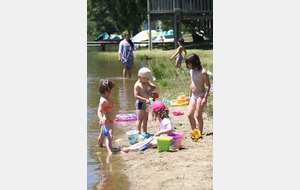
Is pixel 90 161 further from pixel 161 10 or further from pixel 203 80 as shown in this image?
pixel 161 10

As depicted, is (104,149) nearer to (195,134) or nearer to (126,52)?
(195,134)

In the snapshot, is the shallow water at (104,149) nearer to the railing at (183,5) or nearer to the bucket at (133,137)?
the bucket at (133,137)

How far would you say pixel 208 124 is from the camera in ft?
35.6

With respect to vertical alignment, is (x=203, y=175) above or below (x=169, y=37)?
below

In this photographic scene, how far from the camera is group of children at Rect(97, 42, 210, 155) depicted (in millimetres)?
9242

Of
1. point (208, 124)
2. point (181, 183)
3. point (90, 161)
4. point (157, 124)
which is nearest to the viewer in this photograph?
point (181, 183)

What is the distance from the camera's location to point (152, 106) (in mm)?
9289

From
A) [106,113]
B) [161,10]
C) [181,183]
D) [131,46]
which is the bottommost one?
[181,183]

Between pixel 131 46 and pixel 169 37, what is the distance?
4572cm

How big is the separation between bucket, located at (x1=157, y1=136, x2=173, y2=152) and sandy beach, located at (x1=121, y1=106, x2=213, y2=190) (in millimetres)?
92

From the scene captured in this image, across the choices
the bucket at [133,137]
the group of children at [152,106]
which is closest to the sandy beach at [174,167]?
the group of children at [152,106]

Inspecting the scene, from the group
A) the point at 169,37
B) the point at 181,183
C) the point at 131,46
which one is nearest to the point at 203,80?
the point at 181,183

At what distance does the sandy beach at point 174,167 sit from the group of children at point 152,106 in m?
0.31

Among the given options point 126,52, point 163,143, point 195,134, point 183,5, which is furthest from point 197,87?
point 183,5
